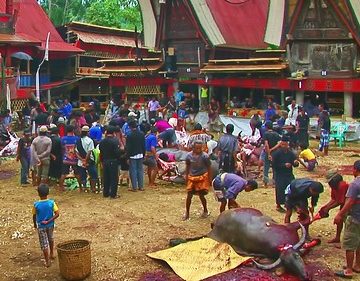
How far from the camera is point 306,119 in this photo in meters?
17.3

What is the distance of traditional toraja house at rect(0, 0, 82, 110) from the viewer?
82.9 ft

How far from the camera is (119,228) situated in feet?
33.3

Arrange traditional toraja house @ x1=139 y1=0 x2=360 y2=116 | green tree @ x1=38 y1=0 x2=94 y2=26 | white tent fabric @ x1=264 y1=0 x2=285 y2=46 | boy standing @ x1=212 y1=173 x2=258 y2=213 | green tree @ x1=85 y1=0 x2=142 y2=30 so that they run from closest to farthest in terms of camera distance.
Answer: boy standing @ x1=212 y1=173 x2=258 y2=213 < traditional toraja house @ x1=139 y1=0 x2=360 y2=116 < white tent fabric @ x1=264 y1=0 x2=285 y2=46 < green tree @ x1=85 y1=0 x2=142 y2=30 < green tree @ x1=38 y1=0 x2=94 y2=26

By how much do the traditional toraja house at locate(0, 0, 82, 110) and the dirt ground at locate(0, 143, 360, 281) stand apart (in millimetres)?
12508

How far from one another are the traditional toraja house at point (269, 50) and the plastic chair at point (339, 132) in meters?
2.12

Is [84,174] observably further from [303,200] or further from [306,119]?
[306,119]

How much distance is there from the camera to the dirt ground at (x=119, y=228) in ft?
26.9

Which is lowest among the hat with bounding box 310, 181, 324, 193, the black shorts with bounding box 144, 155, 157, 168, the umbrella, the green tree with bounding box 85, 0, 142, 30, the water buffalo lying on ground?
the water buffalo lying on ground

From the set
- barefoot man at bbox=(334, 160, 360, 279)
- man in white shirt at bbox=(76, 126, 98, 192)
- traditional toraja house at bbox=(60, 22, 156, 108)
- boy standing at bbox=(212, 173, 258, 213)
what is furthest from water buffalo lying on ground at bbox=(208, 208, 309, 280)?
traditional toraja house at bbox=(60, 22, 156, 108)

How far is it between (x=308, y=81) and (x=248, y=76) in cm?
289

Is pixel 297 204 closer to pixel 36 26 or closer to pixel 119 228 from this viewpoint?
pixel 119 228

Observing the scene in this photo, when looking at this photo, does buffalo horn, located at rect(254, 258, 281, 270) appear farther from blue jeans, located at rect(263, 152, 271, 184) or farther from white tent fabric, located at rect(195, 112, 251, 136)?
white tent fabric, located at rect(195, 112, 251, 136)

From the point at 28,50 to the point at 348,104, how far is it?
51.7ft

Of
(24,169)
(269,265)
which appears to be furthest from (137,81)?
(269,265)
